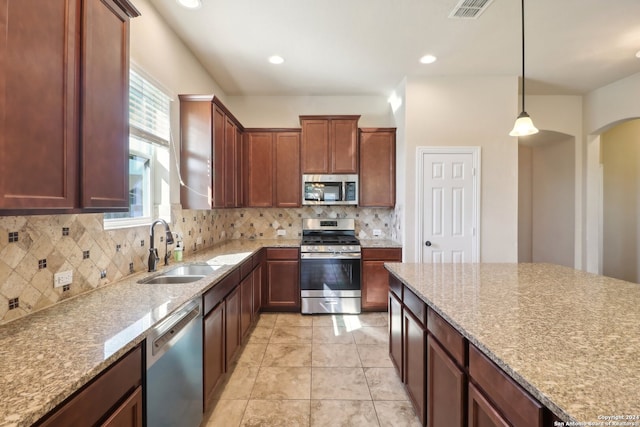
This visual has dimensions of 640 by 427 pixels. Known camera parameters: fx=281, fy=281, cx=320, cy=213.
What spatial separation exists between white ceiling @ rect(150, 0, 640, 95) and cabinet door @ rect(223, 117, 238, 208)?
2.42 feet

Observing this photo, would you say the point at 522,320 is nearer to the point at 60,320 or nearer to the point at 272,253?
the point at 60,320

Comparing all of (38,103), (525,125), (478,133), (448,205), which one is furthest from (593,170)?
(38,103)

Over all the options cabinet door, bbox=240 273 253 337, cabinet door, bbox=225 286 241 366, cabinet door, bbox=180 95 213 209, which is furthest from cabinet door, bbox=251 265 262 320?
cabinet door, bbox=180 95 213 209

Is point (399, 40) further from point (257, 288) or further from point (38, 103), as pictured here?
point (257, 288)

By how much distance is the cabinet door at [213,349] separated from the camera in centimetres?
180

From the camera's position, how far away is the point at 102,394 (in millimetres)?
916

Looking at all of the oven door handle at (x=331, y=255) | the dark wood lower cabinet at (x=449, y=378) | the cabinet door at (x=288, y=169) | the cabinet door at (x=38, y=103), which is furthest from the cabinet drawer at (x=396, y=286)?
the cabinet door at (x=288, y=169)

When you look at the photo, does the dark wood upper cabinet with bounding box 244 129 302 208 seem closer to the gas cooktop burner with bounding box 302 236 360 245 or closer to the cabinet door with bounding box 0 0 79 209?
the gas cooktop burner with bounding box 302 236 360 245

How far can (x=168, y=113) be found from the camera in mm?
2561

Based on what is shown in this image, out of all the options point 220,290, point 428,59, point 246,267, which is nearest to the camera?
point 220,290

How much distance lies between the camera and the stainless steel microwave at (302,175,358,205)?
386 centimetres

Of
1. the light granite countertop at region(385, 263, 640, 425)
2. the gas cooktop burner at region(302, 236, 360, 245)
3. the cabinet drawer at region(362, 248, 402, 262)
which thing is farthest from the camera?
the gas cooktop burner at region(302, 236, 360, 245)

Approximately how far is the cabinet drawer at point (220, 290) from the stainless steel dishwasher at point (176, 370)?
108 millimetres

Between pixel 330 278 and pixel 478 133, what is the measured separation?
259 cm
